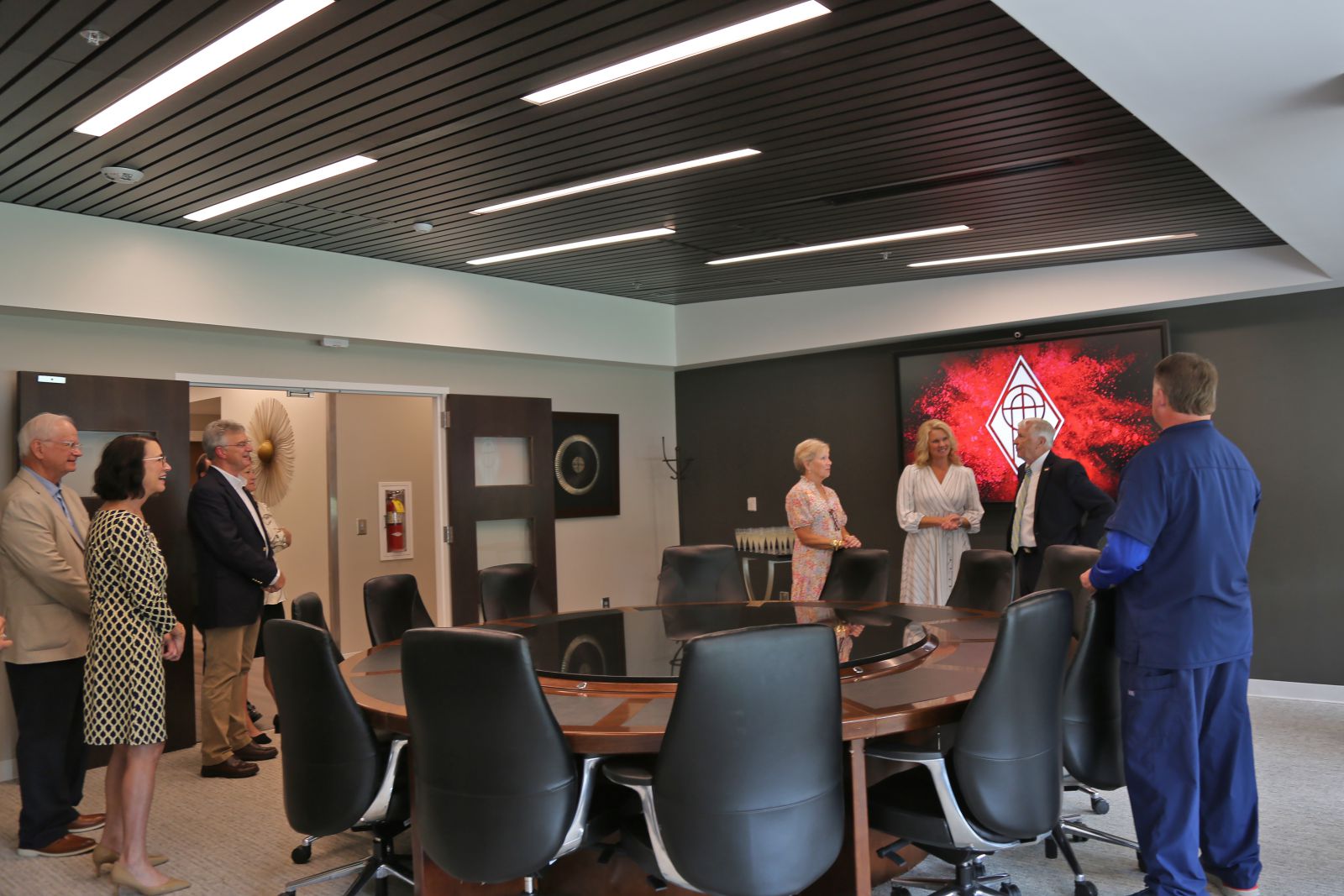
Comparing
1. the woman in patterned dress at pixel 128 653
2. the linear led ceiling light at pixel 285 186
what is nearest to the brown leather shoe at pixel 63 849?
the woman in patterned dress at pixel 128 653

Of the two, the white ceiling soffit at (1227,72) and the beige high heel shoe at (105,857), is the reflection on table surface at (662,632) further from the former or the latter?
the white ceiling soffit at (1227,72)

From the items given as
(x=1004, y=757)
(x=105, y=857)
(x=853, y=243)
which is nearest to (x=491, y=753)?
(x=1004, y=757)

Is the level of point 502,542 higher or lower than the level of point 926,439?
lower

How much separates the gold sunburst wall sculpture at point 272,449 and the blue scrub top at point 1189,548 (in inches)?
273

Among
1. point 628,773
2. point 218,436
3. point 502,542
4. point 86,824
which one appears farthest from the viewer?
point 502,542

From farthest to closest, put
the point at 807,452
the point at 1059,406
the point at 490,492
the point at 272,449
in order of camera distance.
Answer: the point at 272,449
the point at 490,492
the point at 1059,406
the point at 807,452

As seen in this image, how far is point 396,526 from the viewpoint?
8156mm

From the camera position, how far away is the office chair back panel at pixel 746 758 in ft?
7.70

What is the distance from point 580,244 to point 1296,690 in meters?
5.23

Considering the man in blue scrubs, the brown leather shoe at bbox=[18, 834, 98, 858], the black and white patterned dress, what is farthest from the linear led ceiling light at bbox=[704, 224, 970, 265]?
the brown leather shoe at bbox=[18, 834, 98, 858]

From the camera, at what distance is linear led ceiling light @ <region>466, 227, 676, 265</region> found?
18.7ft

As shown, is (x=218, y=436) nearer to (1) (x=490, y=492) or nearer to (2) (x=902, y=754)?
(1) (x=490, y=492)

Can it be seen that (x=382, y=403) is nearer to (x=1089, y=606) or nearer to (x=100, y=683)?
(x=100, y=683)

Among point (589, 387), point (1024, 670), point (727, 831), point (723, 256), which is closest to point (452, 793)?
point (727, 831)
